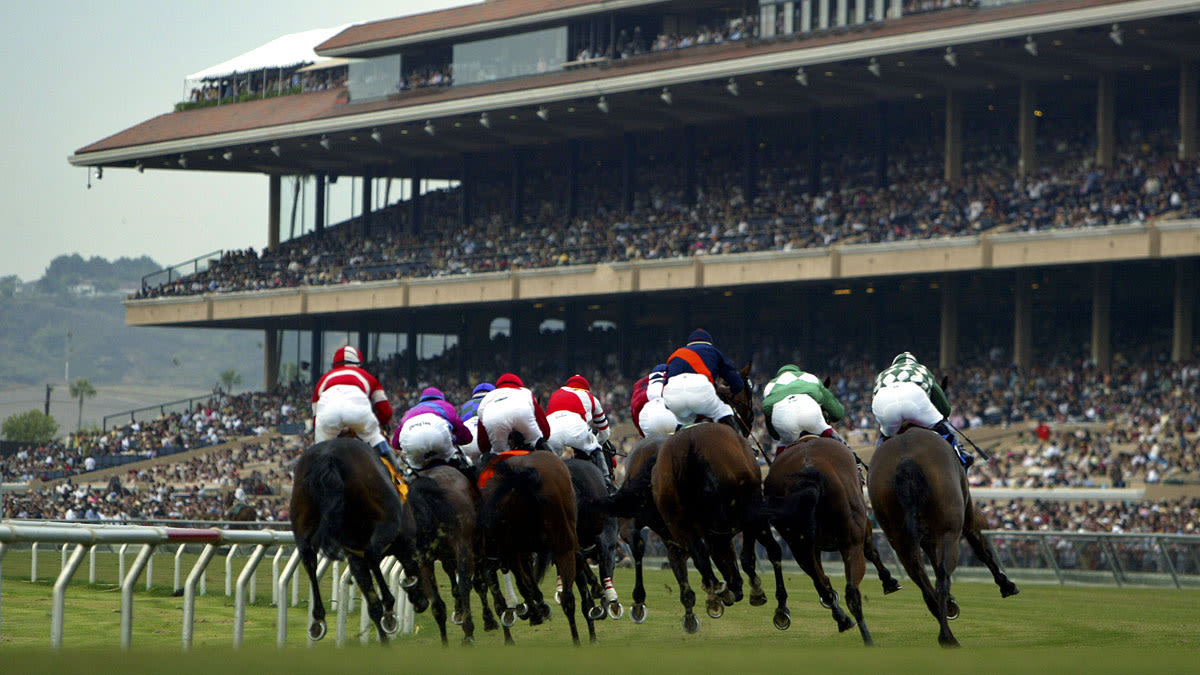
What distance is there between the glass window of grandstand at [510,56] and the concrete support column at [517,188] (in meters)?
3.49

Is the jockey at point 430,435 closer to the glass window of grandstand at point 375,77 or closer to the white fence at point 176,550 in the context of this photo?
the white fence at point 176,550

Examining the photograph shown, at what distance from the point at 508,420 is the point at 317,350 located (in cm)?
3984

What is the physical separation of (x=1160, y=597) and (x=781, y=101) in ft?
72.8

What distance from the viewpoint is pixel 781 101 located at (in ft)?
130

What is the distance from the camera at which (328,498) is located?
1021 centimetres

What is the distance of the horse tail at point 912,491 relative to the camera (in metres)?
10.9

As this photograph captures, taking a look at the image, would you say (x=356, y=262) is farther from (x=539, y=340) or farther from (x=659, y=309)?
(x=659, y=309)

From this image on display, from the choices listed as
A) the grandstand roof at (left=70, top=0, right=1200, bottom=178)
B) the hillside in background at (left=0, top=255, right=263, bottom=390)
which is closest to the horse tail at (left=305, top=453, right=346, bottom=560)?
the grandstand roof at (left=70, top=0, right=1200, bottom=178)

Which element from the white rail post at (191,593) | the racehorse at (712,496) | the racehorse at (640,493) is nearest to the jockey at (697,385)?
the racehorse at (712,496)

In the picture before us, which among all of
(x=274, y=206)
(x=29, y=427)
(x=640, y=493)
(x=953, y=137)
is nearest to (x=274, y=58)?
(x=274, y=206)

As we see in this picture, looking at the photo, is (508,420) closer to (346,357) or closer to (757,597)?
(346,357)

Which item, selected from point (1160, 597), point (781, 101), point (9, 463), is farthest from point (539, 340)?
point (1160, 597)

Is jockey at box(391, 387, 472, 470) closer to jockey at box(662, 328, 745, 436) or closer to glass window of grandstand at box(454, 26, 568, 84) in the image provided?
jockey at box(662, 328, 745, 436)

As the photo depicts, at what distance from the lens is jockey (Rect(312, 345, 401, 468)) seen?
425 inches
